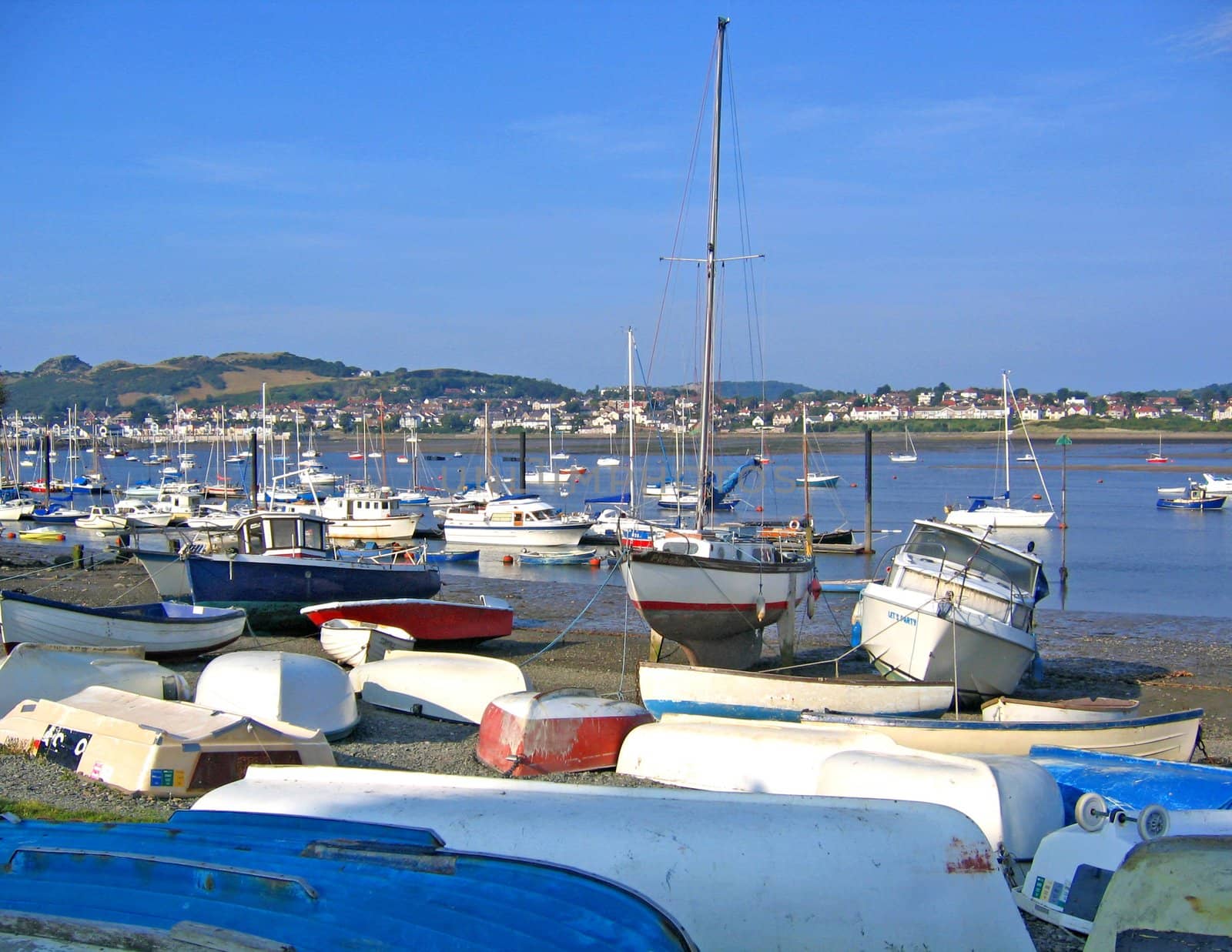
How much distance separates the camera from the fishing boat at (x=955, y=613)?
527 inches

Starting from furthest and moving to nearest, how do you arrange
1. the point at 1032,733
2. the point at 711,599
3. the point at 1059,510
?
the point at 1059,510
the point at 711,599
the point at 1032,733

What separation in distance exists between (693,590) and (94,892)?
11.2 meters

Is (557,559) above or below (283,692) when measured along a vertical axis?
below

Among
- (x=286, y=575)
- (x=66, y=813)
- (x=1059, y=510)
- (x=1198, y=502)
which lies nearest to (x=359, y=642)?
(x=286, y=575)

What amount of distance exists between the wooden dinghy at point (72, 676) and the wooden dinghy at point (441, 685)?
6.92ft

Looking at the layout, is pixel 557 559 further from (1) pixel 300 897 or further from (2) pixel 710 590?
(1) pixel 300 897

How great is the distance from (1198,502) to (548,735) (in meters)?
61.8

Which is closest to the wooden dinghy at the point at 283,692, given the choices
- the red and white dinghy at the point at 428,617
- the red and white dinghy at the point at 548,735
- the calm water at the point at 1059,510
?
the red and white dinghy at the point at 548,735

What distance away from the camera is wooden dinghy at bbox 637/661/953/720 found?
11711 mm

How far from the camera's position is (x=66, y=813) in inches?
290

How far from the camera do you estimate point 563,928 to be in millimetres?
4102

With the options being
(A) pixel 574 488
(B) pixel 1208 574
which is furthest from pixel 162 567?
(A) pixel 574 488

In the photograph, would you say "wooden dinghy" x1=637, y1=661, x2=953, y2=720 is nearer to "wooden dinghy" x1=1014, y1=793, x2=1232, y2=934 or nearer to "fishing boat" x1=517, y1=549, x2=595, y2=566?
"wooden dinghy" x1=1014, y1=793, x2=1232, y2=934

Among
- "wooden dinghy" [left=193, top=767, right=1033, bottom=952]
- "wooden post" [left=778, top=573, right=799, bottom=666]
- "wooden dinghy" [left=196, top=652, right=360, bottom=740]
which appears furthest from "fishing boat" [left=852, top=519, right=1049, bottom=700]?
"wooden dinghy" [left=193, top=767, right=1033, bottom=952]
